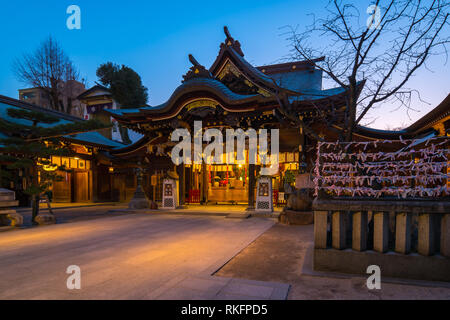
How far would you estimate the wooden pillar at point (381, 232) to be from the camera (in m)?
3.81

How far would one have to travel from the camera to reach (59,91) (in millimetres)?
24453

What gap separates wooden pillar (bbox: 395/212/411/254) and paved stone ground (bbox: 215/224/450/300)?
19.0 inches

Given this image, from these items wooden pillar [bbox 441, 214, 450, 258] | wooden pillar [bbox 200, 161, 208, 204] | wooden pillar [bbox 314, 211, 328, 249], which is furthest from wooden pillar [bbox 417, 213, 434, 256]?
wooden pillar [bbox 200, 161, 208, 204]

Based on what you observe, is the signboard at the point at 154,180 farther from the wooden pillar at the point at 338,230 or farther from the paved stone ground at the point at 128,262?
the wooden pillar at the point at 338,230

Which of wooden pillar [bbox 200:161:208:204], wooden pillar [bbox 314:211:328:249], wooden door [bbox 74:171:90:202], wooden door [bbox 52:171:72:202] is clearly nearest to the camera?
wooden pillar [bbox 314:211:328:249]

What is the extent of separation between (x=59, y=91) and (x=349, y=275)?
29.3m

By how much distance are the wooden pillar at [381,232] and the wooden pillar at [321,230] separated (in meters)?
0.78

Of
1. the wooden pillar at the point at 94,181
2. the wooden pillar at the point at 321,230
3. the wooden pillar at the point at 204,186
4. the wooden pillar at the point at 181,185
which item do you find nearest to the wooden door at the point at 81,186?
the wooden pillar at the point at 94,181

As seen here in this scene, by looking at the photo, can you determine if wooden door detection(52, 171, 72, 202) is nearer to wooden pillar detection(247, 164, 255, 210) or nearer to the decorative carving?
the decorative carving

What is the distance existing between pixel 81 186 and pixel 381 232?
63.2 ft

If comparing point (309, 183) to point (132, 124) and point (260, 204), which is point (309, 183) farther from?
point (132, 124)

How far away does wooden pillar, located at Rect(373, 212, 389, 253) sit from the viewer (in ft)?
12.5

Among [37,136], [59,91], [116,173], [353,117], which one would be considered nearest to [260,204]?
[353,117]

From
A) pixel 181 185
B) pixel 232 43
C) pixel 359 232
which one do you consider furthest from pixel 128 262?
pixel 232 43
